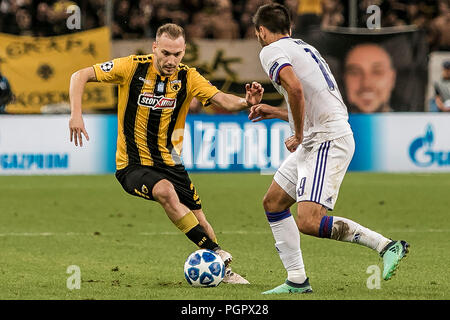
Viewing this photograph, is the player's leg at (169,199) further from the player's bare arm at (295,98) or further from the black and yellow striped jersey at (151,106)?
the player's bare arm at (295,98)

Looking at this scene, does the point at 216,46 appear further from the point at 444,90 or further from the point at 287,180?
the point at 287,180

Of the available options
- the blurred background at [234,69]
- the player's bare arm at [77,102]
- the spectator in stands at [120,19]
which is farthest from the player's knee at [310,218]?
the spectator in stands at [120,19]

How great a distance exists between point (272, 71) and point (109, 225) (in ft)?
17.6

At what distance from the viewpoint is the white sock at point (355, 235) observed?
22.7 feet

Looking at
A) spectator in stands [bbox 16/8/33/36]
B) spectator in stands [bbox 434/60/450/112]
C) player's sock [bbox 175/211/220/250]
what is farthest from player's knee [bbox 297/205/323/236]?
spectator in stands [bbox 16/8/33/36]

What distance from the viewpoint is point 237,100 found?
7633mm

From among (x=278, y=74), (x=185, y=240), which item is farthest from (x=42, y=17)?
(x=278, y=74)

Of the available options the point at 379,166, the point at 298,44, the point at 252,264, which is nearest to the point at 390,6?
the point at 379,166

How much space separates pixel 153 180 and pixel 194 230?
482 mm

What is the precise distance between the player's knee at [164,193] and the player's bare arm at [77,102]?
650 mm

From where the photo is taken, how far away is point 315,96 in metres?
7.00

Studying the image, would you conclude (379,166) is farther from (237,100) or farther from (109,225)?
(237,100)

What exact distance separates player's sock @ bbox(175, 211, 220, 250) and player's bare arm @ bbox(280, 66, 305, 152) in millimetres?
1302

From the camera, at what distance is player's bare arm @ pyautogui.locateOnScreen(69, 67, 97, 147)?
7.25 meters
